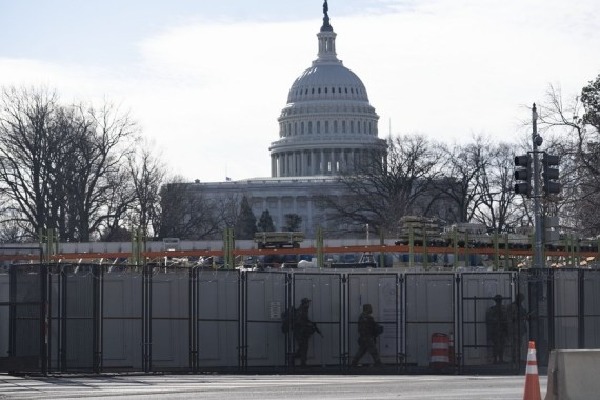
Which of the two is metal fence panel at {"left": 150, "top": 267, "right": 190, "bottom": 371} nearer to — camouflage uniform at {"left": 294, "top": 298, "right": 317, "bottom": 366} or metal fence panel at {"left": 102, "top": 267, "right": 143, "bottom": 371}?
metal fence panel at {"left": 102, "top": 267, "right": 143, "bottom": 371}

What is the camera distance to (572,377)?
2180cm

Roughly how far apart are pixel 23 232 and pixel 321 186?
104545 mm

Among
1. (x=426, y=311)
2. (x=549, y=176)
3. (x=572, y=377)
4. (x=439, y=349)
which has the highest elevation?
(x=549, y=176)

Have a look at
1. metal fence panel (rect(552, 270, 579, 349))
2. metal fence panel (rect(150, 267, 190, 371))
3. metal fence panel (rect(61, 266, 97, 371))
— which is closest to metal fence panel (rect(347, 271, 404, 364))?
metal fence panel (rect(552, 270, 579, 349))

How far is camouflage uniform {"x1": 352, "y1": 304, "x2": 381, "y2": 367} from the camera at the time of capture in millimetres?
36281

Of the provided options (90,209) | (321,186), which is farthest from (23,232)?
(321,186)

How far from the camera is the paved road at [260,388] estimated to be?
24.3 metres

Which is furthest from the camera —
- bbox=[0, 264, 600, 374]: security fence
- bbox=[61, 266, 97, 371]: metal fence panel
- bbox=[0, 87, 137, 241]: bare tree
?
bbox=[0, 87, 137, 241]: bare tree

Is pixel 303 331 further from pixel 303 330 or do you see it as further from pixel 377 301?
pixel 377 301

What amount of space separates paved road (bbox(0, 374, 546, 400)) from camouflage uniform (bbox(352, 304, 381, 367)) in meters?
5.83

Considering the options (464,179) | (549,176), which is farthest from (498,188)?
(549,176)

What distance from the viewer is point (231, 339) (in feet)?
119

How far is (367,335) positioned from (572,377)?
1475 centimetres

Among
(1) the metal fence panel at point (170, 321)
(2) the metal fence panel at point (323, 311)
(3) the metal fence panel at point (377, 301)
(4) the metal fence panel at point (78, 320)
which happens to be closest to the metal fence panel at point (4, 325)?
(4) the metal fence panel at point (78, 320)
